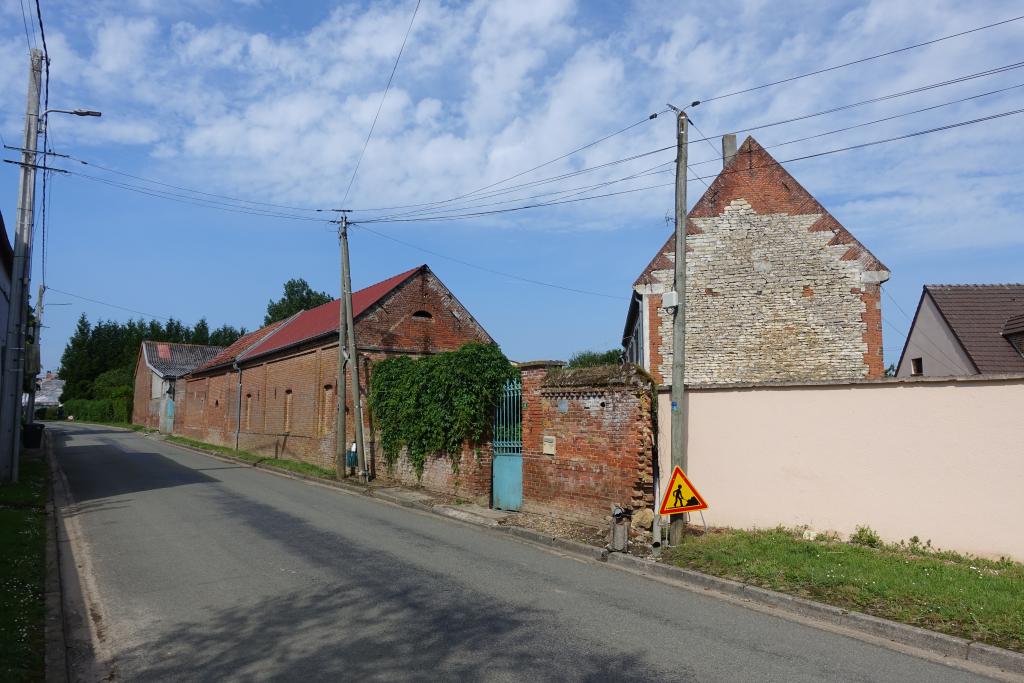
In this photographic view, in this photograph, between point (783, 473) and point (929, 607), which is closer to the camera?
point (929, 607)

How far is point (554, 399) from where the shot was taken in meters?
13.4

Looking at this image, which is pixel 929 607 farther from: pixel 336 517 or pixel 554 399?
pixel 336 517

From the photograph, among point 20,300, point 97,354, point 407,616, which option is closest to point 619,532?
point 407,616

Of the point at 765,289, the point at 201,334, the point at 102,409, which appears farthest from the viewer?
the point at 201,334

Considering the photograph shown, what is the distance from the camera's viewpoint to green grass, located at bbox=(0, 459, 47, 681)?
5.27 meters

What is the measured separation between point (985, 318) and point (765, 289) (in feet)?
33.5

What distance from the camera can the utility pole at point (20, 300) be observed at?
16.1m

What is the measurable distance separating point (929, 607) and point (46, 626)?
27.0ft

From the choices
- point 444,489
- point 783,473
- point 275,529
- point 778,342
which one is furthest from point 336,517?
point 778,342

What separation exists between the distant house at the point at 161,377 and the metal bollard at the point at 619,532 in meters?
44.4

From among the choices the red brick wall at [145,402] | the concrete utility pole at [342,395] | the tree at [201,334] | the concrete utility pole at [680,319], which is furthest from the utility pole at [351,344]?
the tree at [201,334]

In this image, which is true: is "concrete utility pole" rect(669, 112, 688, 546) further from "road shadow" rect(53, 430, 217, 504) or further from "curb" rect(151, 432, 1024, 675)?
"road shadow" rect(53, 430, 217, 504)

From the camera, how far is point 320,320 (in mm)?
30562

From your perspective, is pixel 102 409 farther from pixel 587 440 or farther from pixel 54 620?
pixel 54 620
